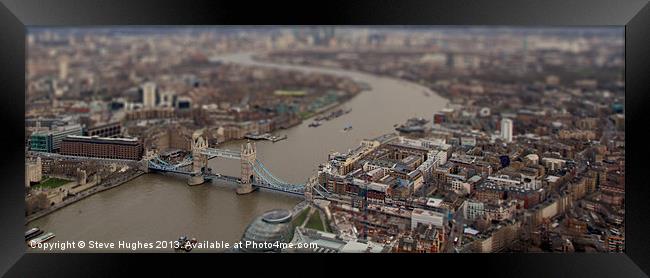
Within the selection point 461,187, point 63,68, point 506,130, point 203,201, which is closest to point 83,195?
point 203,201

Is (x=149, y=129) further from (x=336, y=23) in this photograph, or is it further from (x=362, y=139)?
(x=336, y=23)

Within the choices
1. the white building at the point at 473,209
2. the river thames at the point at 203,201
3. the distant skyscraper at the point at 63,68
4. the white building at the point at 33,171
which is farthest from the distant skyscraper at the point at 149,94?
the white building at the point at 473,209

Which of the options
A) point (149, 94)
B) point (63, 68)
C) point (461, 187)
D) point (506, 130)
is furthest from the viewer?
point (63, 68)

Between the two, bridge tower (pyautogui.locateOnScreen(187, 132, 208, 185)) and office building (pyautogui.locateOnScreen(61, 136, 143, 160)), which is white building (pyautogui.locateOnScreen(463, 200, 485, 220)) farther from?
office building (pyautogui.locateOnScreen(61, 136, 143, 160))

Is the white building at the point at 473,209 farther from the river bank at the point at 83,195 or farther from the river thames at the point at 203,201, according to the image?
the river bank at the point at 83,195

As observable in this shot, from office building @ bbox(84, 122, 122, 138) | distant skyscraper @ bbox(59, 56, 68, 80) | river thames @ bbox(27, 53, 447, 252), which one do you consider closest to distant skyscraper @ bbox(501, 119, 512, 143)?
river thames @ bbox(27, 53, 447, 252)

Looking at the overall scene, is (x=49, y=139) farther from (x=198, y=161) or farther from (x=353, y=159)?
(x=353, y=159)

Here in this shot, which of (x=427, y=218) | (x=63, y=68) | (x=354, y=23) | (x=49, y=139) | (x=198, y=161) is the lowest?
(x=427, y=218)
